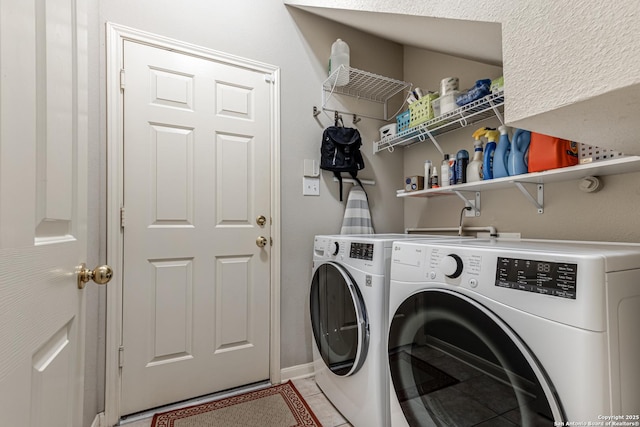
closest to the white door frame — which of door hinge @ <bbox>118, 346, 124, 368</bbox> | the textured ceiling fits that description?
door hinge @ <bbox>118, 346, 124, 368</bbox>

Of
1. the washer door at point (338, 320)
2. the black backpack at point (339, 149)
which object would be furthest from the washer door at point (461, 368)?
the black backpack at point (339, 149)

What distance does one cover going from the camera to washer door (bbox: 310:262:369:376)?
132 cm

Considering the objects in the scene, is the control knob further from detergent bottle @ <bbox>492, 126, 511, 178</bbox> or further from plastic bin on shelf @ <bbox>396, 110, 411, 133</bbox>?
plastic bin on shelf @ <bbox>396, 110, 411, 133</bbox>

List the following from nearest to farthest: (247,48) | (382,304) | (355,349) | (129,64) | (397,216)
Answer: (382,304)
(355,349)
(129,64)
(247,48)
(397,216)

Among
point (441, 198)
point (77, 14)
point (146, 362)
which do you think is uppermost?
point (77, 14)

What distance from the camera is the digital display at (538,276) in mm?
652

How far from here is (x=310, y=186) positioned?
Answer: 2031 millimetres

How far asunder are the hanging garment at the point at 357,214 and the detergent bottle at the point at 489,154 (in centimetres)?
81

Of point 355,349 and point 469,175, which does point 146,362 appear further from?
point 469,175

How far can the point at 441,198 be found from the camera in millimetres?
2053

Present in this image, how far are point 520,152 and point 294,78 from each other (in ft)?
4.74

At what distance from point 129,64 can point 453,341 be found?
1982mm

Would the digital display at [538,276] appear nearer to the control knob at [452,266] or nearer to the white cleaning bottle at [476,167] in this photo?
the control knob at [452,266]

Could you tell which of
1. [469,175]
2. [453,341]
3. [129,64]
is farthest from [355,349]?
[129,64]
